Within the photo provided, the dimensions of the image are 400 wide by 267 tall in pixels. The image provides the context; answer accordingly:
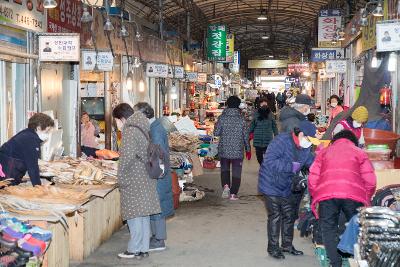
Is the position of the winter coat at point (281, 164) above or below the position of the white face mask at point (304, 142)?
below

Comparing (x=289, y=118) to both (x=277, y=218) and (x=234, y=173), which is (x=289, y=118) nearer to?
(x=277, y=218)

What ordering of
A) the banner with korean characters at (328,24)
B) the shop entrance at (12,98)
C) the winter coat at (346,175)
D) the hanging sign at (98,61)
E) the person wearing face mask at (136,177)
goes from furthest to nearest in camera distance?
the banner with korean characters at (328,24) → the hanging sign at (98,61) → the shop entrance at (12,98) → the person wearing face mask at (136,177) → the winter coat at (346,175)

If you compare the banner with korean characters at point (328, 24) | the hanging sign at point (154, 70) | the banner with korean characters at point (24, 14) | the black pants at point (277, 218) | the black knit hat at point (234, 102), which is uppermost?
the banner with korean characters at point (328, 24)

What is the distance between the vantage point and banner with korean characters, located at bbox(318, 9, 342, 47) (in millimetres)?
21281

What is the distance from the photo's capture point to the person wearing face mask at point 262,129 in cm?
1326

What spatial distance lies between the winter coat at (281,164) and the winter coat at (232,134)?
4011mm

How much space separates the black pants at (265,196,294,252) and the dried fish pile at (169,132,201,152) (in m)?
6.17

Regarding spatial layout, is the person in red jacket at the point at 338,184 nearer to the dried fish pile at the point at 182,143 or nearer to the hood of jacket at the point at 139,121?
the hood of jacket at the point at 139,121

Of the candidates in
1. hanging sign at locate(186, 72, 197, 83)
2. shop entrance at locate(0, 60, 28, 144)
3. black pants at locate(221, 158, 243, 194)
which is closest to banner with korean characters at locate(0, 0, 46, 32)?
shop entrance at locate(0, 60, 28, 144)

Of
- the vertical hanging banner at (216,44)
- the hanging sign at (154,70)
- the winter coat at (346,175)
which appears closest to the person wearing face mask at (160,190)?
the winter coat at (346,175)

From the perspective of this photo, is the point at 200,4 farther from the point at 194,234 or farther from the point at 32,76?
the point at 194,234

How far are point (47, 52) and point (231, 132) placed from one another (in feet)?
11.5

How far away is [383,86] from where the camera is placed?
1243 cm

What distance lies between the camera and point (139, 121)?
7008mm
